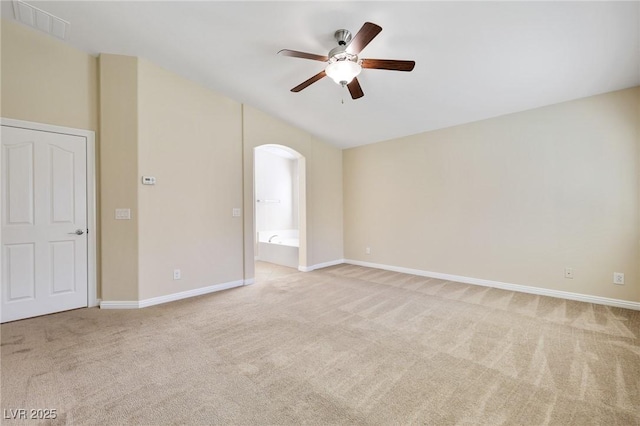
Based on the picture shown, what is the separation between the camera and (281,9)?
2.39 metres

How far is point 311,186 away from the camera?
5.25 metres

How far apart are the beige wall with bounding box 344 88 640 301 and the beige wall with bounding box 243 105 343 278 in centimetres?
95

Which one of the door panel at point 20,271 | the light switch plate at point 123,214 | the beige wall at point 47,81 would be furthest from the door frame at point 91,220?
the door panel at point 20,271

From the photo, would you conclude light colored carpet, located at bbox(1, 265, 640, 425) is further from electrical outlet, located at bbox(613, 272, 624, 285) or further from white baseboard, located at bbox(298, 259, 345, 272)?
white baseboard, located at bbox(298, 259, 345, 272)

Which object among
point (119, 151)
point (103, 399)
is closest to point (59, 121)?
point (119, 151)

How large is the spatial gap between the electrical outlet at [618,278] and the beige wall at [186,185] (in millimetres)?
4791

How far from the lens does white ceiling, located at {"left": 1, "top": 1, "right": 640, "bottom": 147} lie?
2275 millimetres

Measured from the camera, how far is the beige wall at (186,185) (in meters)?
3.35

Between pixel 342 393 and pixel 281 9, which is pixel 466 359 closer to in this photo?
pixel 342 393

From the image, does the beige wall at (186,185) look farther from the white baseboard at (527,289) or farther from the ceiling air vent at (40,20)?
the white baseboard at (527,289)

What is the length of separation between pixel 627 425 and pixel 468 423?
0.84 metres

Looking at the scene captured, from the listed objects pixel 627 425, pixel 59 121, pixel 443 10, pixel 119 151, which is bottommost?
pixel 627 425

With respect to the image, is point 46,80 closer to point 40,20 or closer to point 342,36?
point 40,20

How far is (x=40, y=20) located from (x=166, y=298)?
327cm
